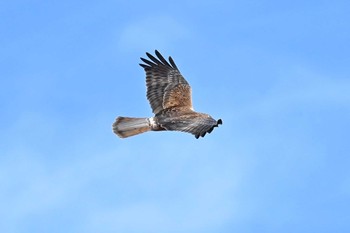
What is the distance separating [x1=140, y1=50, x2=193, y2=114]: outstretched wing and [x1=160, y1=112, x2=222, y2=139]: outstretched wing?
1515 millimetres

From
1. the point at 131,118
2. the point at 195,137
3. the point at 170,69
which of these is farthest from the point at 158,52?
the point at 195,137

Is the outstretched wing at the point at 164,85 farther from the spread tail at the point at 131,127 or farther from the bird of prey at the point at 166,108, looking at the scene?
the spread tail at the point at 131,127

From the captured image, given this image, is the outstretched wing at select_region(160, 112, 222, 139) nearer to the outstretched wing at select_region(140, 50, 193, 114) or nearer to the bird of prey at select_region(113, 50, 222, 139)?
the bird of prey at select_region(113, 50, 222, 139)

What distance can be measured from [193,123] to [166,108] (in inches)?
116

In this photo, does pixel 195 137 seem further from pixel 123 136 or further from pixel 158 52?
pixel 158 52

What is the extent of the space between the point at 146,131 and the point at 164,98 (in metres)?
2.36

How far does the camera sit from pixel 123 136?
2686 cm

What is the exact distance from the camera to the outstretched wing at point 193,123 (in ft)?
79.9

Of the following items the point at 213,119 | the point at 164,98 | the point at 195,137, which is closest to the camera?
the point at 195,137

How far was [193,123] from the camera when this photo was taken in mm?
25641

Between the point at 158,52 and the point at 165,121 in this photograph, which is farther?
the point at 158,52

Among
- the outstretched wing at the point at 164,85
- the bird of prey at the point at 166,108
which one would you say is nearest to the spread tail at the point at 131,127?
the bird of prey at the point at 166,108

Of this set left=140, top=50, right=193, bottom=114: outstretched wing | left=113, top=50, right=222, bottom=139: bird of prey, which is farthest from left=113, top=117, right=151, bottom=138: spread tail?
left=140, top=50, right=193, bottom=114: outstretched wing

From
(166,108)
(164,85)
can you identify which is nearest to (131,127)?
(166,108)
